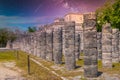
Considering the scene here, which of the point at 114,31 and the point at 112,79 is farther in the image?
the point at 114,31

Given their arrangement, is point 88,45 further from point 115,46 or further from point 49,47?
point 49,47

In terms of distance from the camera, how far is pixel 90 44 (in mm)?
14555

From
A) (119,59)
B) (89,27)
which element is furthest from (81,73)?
(119,59)

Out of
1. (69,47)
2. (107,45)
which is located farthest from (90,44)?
(107,45)

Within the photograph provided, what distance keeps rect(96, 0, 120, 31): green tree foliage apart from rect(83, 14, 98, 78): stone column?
25.4 m

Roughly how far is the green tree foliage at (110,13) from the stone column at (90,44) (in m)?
25.4

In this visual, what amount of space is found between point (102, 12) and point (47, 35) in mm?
21951

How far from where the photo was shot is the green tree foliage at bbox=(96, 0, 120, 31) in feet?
132

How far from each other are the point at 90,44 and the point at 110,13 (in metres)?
29.1

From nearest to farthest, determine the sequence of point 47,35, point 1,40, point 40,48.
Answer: point 47,35
point 40,48
point 1,40

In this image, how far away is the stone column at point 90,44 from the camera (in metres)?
14.4

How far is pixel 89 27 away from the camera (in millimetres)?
14609

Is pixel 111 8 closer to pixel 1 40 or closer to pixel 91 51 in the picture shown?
pixel 91 51

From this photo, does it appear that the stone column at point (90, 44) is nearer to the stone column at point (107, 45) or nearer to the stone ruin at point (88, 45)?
the stone ruin at point (88, 45)
